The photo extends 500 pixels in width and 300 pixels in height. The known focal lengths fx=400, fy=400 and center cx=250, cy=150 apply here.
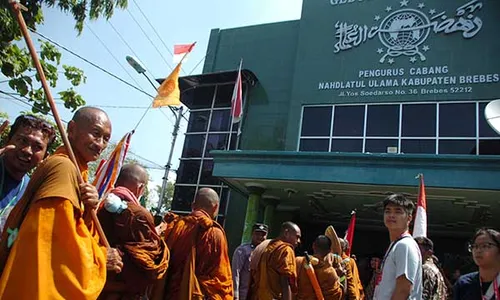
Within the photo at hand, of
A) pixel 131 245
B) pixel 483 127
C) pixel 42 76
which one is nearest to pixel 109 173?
pixel 131 245

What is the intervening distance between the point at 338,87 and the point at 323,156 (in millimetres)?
4071

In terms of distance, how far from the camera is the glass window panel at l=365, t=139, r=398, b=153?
11750 mm

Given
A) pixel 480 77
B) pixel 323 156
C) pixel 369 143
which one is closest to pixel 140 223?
pixel 323 156

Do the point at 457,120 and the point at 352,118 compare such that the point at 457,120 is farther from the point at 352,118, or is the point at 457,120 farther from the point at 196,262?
the point at 196,262

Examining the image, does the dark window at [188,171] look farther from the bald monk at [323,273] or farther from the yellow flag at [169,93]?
the bald monk at [323,273]

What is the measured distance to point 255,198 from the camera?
36.6 ft

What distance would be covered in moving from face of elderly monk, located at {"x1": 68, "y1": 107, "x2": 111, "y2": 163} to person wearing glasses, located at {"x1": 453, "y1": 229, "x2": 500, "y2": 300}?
2.84 metres

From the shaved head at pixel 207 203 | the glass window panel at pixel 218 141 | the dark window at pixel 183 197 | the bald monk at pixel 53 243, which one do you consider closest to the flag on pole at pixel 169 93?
the shaved head at pixel 207 203

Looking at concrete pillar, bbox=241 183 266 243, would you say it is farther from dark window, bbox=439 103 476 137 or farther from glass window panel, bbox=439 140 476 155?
dark window, bbox=439 103 476 137

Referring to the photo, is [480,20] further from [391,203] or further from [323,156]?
[391,203]

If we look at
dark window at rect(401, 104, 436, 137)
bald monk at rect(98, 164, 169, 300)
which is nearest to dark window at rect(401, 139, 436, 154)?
dark window at rect(401, 104, 436, 137)

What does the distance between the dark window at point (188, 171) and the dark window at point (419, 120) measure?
6.94m

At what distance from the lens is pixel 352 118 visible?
12.4 meters

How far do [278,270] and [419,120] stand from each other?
879 centimetres
